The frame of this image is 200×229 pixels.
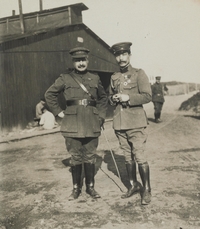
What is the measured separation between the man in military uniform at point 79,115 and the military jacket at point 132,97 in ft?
1.10

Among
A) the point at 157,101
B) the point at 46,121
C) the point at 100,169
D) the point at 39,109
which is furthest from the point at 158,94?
the point at 100,169

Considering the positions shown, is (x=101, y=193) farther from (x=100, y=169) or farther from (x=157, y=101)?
(x=157, y=101)

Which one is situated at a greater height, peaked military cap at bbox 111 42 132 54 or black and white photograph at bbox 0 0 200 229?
peaked military cap at bbox 111 42 132 54

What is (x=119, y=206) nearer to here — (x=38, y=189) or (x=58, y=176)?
(x=38, y=189)

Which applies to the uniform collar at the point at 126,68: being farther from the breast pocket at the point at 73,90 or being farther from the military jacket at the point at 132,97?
the breast pocket at the point at 73,90

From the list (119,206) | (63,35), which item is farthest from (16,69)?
(119,206)

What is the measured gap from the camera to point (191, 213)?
3.02m

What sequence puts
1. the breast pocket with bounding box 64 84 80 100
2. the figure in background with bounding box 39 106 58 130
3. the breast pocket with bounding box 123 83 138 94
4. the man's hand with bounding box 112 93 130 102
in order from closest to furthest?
1. the man's hand with bounding box 112 93 130 102
2. the breast pocket with bounding box 123 83 138 94
3. the breast pocket with bounding box 64 84 80 100
4. the figure in background with bounding box 39 106 58 130

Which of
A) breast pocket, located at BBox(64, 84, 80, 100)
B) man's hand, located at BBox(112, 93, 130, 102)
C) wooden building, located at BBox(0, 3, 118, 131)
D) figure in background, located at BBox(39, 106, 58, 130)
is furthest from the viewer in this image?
figure in background, located at BBox(39, 106, 58, 130)

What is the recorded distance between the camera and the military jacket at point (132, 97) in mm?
3506

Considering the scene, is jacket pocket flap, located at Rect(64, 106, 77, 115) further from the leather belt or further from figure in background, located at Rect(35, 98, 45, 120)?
figure in background, located at Rect(35, 98, 45, 120)

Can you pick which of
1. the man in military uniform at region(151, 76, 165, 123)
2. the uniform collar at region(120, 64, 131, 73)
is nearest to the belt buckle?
the uniform collar at region(120, 64, 131, 73)

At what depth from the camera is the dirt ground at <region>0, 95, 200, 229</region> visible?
2.92 metres

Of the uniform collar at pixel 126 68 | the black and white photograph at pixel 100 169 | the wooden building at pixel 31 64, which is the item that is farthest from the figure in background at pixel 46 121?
the uniform collar at pixel 126 68
